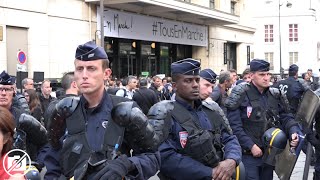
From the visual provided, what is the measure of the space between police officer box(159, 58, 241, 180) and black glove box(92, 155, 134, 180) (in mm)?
1115

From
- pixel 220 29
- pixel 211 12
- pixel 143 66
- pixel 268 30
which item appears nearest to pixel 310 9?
pixel 268 30

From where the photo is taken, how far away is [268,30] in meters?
64.6

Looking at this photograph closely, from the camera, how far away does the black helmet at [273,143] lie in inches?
231

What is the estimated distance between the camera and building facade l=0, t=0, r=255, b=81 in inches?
800

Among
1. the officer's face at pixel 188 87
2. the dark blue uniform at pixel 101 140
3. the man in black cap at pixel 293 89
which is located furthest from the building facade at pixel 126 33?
the dark blue uniform at pixel 101 140

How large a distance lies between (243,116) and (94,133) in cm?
322

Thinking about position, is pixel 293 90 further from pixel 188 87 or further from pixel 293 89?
pixel 188 87

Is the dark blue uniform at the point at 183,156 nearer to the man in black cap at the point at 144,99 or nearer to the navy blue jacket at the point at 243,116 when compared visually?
the navy blue jacket at the point at 243,116

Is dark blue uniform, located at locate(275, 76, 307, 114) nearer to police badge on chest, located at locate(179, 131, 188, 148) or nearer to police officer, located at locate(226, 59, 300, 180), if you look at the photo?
police officer, located at locate(226, 59, 300, 180)

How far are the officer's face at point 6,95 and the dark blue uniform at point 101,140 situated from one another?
2042mm

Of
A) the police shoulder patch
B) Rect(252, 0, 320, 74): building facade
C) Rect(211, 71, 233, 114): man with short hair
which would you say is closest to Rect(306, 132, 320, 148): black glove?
the police shoulder patch

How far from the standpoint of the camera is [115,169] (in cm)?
296

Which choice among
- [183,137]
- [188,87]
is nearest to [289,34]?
[188,87]

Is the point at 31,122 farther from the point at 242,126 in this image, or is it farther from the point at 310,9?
the point at 310,9
